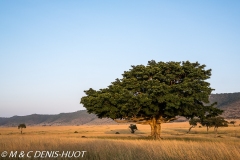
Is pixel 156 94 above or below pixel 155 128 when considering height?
above

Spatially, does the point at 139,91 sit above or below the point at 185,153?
above

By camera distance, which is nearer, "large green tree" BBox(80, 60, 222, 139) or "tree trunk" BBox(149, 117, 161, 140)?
"large green tree" BBox(80, 60, 222, 139)

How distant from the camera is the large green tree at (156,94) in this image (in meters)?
28.9

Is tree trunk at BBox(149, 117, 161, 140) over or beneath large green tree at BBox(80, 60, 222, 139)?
beneath

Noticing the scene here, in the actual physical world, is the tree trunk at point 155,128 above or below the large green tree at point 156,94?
below

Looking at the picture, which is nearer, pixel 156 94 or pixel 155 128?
pixel 156 94

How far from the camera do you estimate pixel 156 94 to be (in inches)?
1137

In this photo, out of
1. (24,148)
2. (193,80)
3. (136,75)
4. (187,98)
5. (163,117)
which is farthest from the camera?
(163,117)

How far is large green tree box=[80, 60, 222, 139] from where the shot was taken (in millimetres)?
28922

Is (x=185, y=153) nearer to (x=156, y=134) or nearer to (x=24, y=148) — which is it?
(x=24, y=148)

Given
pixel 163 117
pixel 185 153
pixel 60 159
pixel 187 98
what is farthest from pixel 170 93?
pixel 60 159

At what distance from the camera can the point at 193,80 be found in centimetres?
3125

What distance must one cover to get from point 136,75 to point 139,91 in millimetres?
2958

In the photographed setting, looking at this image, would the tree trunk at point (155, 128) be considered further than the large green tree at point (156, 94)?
Yes
